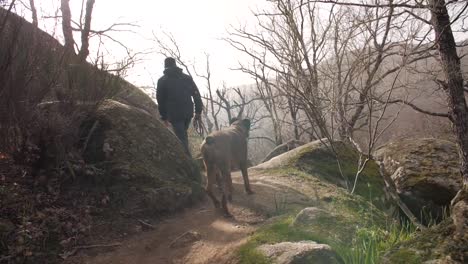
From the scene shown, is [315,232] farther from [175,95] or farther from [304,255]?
[175,95]

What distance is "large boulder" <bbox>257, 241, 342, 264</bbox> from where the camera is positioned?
10.8ft

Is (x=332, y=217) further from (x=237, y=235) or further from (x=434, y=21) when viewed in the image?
(x=434, y=21)

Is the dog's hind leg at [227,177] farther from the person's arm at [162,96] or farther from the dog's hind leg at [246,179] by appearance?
the person's arm at [162,96]

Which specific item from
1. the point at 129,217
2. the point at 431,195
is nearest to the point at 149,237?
the point at 129,217

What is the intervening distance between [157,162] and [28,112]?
227 centimetres

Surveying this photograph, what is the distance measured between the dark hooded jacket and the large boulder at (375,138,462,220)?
4070mm

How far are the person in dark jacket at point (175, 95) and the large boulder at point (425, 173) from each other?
404 cm

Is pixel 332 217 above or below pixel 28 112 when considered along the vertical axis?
below

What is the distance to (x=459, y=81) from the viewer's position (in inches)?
248

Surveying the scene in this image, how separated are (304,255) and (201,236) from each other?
1960 mm

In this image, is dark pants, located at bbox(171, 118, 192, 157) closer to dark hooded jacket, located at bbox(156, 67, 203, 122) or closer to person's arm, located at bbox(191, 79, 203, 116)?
dark hooded jacket, located at bbox(156, 67, 203, 122)

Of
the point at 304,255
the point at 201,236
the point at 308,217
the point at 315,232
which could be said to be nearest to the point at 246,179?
the point at 201,236

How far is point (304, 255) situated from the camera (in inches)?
131

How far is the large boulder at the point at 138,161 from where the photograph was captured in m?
5.70
